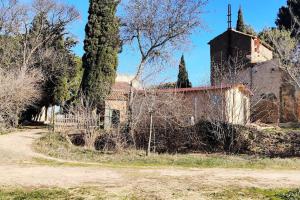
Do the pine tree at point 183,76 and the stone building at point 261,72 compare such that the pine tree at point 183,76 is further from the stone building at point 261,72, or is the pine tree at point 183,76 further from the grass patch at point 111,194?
the grass patch at point 111,194

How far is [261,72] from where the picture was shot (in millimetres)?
38594

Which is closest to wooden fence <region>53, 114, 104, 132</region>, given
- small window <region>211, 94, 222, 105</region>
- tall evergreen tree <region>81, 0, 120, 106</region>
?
tall evergreen tree <region>81, 0, 120, 106</region>

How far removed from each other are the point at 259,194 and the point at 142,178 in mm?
3561

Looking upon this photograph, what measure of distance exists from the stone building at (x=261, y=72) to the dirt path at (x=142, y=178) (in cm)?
1966

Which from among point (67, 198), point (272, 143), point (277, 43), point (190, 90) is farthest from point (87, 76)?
point (67, 198)

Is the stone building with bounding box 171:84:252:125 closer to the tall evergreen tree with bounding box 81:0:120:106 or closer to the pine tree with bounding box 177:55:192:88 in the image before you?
the tall evergreen tree with bounding box 81:0:120:106

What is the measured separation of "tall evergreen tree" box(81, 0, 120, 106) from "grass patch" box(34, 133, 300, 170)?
1197cm

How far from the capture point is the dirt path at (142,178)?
11.0m

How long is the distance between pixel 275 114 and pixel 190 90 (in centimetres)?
1168

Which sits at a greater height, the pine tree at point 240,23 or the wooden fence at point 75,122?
the pine tree at point 240,23

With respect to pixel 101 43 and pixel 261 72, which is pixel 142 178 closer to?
pixel 101 43

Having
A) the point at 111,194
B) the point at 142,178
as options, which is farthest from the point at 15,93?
the point at 111,194

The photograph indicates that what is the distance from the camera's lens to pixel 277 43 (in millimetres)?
25828

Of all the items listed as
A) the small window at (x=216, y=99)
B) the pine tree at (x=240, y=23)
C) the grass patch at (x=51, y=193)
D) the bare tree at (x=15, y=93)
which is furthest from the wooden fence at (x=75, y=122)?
the pine tree at (x=240, y=23)
